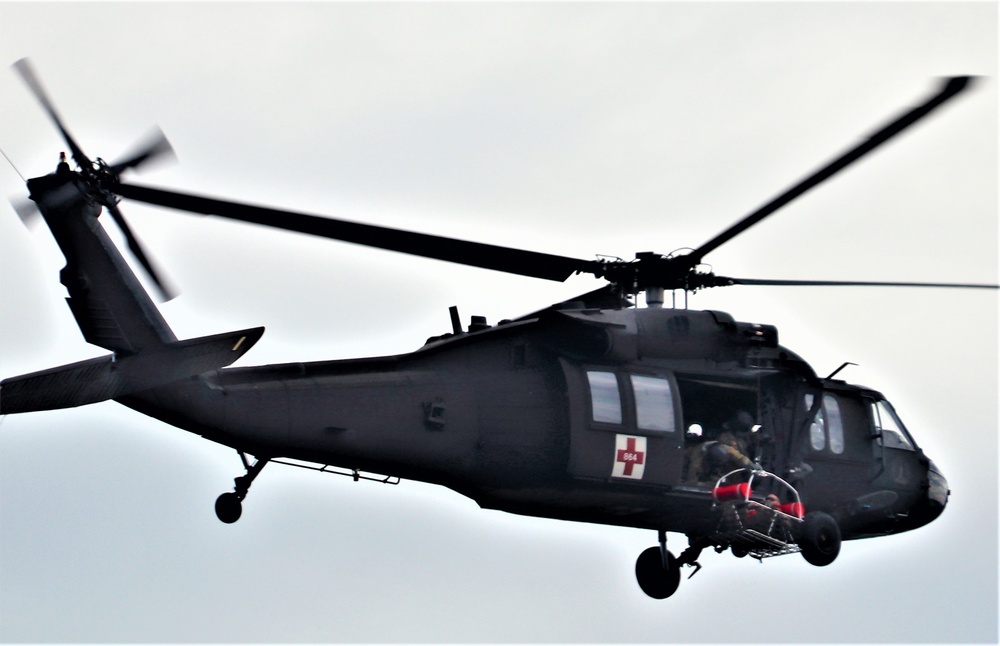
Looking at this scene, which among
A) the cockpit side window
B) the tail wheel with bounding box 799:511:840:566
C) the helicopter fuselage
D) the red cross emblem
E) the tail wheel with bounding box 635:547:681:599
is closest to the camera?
the helicopter fuselage

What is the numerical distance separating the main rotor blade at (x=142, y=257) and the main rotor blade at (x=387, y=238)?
0.50m

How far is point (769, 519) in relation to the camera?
18.9m

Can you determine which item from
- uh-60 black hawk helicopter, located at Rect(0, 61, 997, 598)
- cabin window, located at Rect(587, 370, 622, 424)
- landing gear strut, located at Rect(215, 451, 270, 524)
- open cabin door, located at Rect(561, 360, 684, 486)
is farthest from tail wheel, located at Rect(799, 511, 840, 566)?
landing gear strut, located at Rect(215, 451, 270, 524)

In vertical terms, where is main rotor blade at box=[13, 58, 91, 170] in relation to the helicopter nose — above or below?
above

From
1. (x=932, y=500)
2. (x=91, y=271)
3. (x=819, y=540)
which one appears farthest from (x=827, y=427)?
(x=91, y=271)

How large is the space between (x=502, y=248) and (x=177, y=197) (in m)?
3.82

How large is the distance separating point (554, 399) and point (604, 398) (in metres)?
0.62

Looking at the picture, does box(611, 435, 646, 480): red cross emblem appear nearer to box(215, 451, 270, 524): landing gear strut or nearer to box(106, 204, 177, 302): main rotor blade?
box(215, 451, 270, 524): landing gear strut

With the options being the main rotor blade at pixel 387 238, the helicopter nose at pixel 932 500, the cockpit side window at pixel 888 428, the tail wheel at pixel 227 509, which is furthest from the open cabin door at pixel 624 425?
the helicopter nose at pixel 932 500

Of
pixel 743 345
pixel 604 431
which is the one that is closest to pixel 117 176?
pixel 604 431

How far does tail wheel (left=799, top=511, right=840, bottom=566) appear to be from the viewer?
18828mm

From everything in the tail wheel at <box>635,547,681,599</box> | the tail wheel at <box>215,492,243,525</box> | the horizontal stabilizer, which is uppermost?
the horizontal stabilizer

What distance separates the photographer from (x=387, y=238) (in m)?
16.8

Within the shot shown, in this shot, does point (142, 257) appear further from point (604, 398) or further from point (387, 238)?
point (604, 398)
